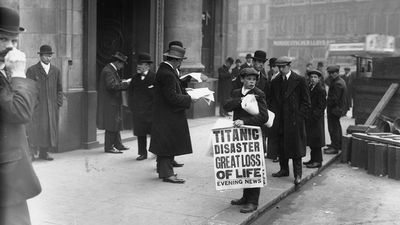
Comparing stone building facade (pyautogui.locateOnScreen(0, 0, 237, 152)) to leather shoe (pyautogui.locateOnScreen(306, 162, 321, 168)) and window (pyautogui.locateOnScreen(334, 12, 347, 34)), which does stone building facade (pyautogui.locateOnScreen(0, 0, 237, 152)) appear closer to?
leather shoe (pyautogui.locateOnScreen(306, 162, 321, 168))

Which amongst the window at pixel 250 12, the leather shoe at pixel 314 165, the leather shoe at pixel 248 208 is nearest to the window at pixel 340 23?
the window at pixel 250 12

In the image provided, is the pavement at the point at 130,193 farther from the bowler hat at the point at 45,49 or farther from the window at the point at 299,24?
the window at the point at 299,24

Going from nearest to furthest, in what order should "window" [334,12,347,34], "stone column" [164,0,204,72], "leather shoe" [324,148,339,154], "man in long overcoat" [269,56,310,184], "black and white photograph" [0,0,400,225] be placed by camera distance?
"black and white photograph" [0,0,400,225] < "man in long overcoat" [269,56,310,184] < "leather shoe" [324,148,339,154] < "stone column" [164,0,204,72] < "window" [334,12,347,34]

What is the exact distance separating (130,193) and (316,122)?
13.0ft

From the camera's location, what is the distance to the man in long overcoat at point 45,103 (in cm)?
888

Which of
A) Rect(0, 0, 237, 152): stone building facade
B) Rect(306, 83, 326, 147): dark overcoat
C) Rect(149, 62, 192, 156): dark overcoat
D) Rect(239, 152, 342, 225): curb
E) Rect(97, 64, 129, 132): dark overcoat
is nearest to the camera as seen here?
Rect(239, 152, 342, 225): curb

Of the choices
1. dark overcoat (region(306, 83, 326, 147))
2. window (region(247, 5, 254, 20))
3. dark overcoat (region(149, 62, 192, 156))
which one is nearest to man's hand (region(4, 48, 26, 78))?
dark overcoat (region(149, 62, 192, 156))

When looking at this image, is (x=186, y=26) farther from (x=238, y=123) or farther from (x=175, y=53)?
(x=238, y=123)

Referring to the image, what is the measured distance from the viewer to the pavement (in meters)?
5.84

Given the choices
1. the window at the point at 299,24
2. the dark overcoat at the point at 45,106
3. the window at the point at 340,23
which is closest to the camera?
the dark overcoat at the point at 45,106

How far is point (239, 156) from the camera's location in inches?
242

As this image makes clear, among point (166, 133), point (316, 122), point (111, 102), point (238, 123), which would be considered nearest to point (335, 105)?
point (316, 122)

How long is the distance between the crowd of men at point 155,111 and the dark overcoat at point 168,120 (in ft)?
0.05

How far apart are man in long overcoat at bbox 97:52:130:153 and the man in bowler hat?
6.34 meters
